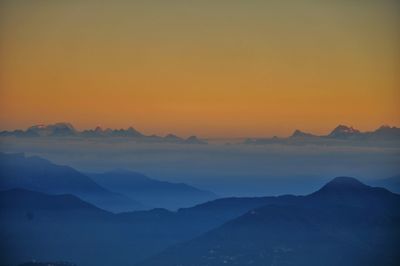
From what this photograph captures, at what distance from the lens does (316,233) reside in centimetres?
570

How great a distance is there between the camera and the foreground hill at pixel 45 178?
5680 millimetres

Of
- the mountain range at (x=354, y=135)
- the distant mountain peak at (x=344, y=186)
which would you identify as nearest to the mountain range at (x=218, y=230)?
the distant mountain peak at (x=344, y=186)

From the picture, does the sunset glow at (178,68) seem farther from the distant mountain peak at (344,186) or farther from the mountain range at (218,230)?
the mountain range at (218,230)

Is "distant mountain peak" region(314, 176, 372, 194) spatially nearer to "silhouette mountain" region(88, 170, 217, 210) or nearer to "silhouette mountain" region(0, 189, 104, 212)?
"silhouette mountain" region(88, 170, 217, 210)

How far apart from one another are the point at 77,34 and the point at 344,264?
2.54 m

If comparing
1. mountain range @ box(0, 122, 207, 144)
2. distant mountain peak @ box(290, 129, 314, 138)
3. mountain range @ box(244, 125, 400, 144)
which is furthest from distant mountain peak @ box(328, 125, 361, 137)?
mountain range @ box(0, 122, 207, 144)

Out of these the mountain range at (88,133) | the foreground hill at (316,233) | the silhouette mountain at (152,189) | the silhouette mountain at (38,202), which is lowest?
the foreground hill at (316,233)

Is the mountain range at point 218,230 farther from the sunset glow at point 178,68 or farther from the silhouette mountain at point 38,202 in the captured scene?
the sunset glow at point 178,68

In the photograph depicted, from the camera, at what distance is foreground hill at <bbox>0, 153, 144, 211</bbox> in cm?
568

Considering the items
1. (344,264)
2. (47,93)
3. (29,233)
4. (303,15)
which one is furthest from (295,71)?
(29,233)

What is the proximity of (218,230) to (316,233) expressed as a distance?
70cm

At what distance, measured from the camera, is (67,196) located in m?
5.73

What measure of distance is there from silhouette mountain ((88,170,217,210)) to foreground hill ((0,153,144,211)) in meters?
0.08

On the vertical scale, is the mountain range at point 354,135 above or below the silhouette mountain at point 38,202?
above
